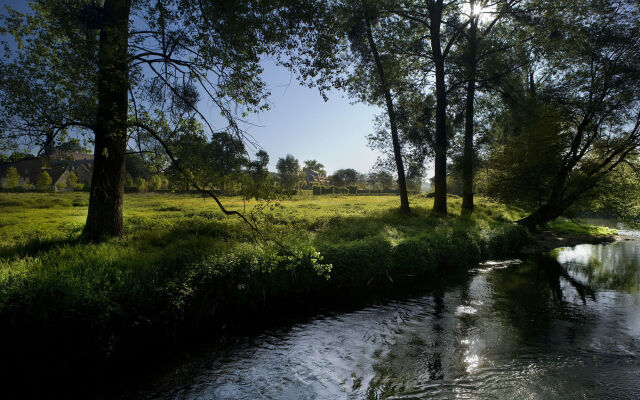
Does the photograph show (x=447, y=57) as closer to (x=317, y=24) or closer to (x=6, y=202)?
(x=317, y=24)

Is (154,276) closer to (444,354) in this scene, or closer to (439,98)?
(444,354)

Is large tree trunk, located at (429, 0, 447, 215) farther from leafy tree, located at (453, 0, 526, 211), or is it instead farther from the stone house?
the stone house

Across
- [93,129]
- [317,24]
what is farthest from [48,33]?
[317,24]

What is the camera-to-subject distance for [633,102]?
19.9 m

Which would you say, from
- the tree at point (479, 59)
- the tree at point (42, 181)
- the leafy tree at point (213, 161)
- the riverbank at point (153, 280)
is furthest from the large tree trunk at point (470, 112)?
the tree at point (42, 181)

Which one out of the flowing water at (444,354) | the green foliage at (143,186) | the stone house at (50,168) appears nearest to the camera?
the flowing water at (444,354)

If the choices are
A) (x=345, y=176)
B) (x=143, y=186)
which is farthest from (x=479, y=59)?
(x=345, y=176)

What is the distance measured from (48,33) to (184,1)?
10.9ft

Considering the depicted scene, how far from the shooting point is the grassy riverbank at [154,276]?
559cm

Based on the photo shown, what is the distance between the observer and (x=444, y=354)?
704 cm

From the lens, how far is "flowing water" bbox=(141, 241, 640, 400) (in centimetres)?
574

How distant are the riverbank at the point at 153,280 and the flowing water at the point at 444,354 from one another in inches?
45.9

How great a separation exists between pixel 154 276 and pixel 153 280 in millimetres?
295

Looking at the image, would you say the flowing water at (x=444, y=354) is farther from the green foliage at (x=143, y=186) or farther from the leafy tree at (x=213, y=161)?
the green foliage at (x=143, y=186)
